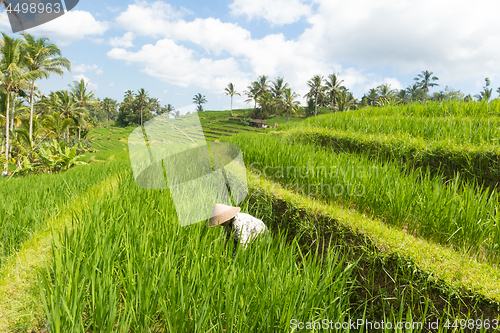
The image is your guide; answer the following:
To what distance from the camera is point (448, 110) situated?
5254mm

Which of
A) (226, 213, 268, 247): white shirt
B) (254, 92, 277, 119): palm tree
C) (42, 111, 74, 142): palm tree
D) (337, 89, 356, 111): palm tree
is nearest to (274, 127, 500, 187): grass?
(226, 213, 268, 247): white shirt

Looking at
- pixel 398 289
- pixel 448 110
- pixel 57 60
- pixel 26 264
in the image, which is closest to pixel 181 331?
pixel 398 289

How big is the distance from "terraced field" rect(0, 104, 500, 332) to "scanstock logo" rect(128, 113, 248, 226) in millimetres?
244

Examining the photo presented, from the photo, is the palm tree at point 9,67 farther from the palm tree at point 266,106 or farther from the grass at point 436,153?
the palm tree at point 266,106

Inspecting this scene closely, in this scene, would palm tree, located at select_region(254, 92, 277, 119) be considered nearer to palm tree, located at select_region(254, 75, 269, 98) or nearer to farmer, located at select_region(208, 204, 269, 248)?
palm tree, located at select_region(254, 75, 269, 98)

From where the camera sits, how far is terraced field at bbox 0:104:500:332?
1.28 meters

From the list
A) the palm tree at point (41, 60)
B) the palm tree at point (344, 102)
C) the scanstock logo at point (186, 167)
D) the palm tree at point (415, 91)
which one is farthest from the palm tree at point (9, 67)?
the palm tree at point (415, 91)

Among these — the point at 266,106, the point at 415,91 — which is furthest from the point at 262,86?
the point at 415,91

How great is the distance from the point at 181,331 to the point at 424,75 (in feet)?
205

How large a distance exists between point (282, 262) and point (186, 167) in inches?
122

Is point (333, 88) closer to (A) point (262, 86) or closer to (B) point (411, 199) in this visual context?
(A) point (262, 86)

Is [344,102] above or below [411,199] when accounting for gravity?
above

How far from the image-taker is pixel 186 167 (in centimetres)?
442

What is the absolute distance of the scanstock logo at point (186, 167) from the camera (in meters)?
2.38
